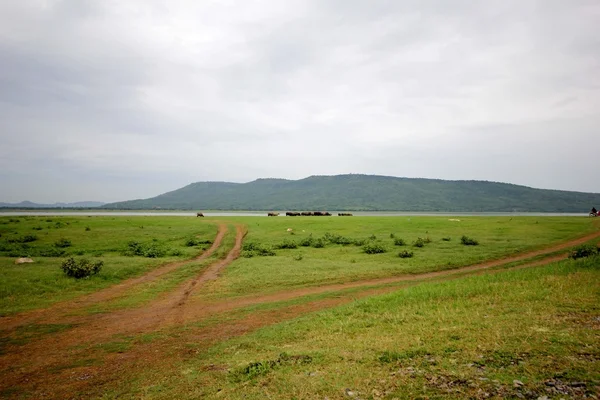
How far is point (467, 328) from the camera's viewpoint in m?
10.4

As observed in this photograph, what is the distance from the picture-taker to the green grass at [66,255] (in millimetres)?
19000

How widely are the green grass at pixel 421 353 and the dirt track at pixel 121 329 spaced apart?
162 centimetres

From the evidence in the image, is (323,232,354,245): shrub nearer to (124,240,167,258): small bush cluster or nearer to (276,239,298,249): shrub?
(276,239,298,249): shrub

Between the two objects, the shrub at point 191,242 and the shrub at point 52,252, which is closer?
the shrub at point 52,252

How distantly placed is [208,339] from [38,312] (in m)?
10.5

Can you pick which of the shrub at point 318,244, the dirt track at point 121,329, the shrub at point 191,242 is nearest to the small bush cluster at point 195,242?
the shrub at point 191,242

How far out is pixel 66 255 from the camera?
31.9m

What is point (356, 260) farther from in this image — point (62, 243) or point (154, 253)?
point (62, 243)

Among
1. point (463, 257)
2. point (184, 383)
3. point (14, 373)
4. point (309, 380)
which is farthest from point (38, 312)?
point (463, 257)

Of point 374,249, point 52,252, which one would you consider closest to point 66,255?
point 52,252

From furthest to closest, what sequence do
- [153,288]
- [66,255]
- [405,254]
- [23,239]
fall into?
1. [23,239]
2. [66,255]
3. [405,254]
4. [153,288]

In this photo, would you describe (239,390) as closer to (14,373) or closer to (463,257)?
(14,373)

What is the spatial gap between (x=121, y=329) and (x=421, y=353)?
12.7m

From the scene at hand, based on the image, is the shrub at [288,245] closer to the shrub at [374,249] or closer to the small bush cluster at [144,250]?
the shrub at [374,249]
